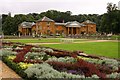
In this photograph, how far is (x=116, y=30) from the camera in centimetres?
6794

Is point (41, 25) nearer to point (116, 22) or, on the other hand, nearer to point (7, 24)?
point (7, 24)

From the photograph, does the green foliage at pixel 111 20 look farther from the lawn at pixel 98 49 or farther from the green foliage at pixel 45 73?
the green foliage at pixel 45 73

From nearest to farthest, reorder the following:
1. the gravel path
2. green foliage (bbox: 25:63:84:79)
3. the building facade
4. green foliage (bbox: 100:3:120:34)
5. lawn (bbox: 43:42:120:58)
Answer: green foliage (bbox: 25:63:84:79), the gravel path, lawn (bbox: 43:42:120:58), green foliage (bbox: 100:3:120:34), the building facade

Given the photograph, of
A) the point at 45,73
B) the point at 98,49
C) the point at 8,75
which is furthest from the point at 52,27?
the point at 45,73

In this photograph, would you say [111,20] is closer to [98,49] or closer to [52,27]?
[52,27]

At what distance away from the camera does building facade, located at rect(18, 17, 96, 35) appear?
87.9 m

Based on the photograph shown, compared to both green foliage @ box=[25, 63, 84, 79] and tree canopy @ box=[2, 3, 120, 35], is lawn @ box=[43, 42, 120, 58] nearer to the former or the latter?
green foliage @ box=[25, 63, 84, 79]

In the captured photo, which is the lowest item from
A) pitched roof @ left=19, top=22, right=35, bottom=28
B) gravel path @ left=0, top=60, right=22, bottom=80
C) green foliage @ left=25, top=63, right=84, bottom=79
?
gravel path @ left=0, top=60, right=22, bottom=80

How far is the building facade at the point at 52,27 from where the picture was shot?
87.9m

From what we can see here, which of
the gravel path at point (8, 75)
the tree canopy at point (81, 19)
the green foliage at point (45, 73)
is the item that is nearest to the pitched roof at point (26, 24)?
the tree canopy at point (81, 19)

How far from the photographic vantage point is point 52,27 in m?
89.5

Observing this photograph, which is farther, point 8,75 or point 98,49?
point 98,49

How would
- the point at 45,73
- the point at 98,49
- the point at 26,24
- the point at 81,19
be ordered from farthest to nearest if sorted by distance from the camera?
the point at 81,19 → the point at 26,24 → the point at 98,49 → the point at 45,73

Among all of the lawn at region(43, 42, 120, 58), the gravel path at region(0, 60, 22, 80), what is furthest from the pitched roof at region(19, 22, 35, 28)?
the gravel path at region(0, 60, 22, 80)
